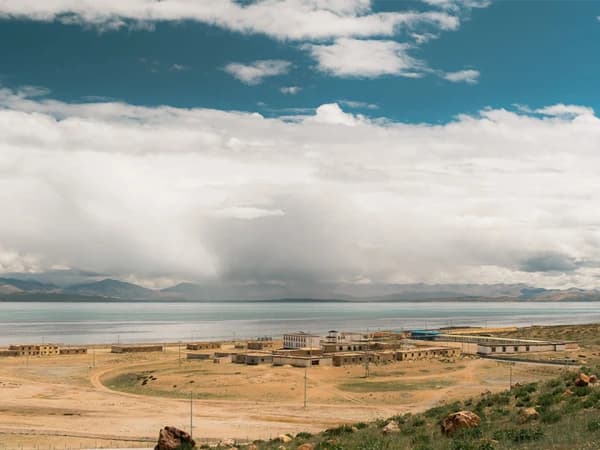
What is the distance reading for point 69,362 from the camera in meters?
122

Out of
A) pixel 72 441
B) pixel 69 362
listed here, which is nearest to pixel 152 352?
pixel 69 362

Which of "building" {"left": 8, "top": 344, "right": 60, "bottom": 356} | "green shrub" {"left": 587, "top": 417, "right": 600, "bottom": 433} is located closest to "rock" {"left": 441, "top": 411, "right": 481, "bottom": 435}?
"green shrub" {"left": 587, "top": 417, "right": 600, "bottom": 433}

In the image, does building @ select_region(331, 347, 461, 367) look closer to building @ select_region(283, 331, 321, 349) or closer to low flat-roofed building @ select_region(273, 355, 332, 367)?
low flat-roofed building @ select_region(273, 355, 332, 367)

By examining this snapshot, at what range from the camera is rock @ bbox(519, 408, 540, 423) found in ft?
99.9

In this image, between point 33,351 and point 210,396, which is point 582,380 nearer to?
point 210,396

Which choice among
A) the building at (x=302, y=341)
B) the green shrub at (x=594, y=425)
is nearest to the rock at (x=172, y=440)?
the green shrub at (x=594, y=425)

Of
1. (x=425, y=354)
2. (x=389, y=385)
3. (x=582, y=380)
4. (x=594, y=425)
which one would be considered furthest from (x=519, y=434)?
(x=425, y=354)

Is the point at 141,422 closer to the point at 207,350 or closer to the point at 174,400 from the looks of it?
the point at 174,400

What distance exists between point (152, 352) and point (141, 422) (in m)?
83.7

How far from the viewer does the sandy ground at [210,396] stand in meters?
56.2

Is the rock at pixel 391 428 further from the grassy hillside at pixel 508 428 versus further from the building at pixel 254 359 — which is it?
the building at pixel 254 359

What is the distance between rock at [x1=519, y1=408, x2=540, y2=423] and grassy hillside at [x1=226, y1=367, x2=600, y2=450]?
6 cm

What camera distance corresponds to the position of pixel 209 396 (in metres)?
79.1

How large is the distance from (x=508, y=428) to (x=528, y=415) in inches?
70.0
